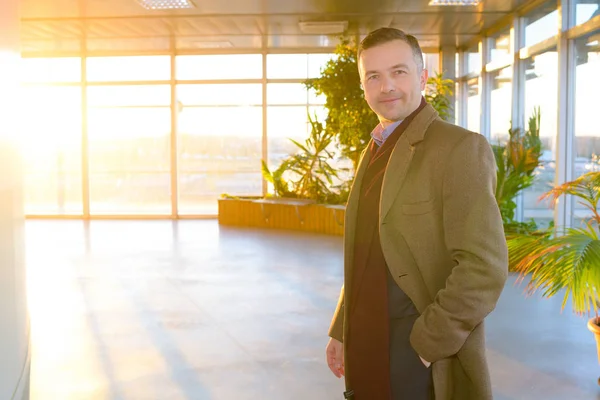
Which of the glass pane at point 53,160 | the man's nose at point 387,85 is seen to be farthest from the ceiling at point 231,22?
the man's nose at point 387,85

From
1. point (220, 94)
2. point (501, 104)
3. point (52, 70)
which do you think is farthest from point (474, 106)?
point (52, 70)

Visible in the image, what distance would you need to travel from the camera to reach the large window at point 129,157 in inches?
553

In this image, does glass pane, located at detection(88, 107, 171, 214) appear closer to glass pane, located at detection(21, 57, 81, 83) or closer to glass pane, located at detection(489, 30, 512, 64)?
glass pane, located at detection(21, 57, 81, 83)

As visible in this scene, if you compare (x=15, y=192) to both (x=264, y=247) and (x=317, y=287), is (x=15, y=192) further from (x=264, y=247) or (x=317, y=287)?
(x=264, y=247)

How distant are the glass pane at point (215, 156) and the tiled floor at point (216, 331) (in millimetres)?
5186

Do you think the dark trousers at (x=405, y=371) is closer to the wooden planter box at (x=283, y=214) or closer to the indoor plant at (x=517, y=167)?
the indoor plant at (x=517, y=167)

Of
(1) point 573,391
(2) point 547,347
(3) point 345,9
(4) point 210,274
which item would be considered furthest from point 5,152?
(3) point 345,9

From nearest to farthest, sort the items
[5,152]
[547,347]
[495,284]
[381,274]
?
[495,284] → [381,274] → [5,152] → [547,347]

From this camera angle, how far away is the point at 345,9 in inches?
376

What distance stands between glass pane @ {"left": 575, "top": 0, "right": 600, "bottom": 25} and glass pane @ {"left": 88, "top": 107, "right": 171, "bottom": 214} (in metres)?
8.79

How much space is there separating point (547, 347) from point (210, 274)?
3.90 meters

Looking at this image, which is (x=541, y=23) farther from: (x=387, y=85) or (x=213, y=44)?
(x=387, y=85)

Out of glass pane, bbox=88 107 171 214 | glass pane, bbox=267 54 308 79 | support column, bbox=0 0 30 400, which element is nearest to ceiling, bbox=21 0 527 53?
glass pane, bbox=267 54 308 79

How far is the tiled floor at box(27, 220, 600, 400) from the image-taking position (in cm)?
387
